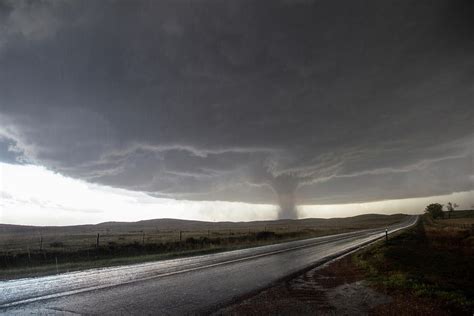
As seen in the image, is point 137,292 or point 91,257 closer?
point 137,292

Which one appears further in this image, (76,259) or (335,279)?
(76,259)

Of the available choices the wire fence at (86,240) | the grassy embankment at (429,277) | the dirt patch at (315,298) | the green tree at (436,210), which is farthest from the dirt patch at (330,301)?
the green tree at (436,210)

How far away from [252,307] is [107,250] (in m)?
21.3

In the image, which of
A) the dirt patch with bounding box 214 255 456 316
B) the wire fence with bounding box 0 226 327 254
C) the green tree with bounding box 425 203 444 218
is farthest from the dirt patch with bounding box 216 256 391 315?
the green tree with bounding box 425 203 444 218

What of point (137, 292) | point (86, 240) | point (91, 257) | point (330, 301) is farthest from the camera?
point (86, 240)

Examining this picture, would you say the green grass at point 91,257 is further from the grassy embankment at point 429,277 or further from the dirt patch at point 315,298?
the grassy embankment at point 429,277

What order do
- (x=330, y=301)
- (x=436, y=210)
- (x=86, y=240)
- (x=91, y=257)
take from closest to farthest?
(x=330, y=301) → (x=91, y=257) → (x=86, y=240) → (x=436, y=210)

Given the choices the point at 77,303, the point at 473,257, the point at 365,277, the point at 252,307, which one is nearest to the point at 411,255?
the point at 473,257

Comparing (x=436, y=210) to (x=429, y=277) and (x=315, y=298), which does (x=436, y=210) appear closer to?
(x=429, y=277)

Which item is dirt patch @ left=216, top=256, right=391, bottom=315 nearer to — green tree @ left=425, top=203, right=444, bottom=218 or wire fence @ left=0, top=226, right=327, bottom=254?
wire fence @ left=0, top=226, right=327, bottom=254

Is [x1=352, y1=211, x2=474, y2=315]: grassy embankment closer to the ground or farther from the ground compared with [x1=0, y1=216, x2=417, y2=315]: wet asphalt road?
closer to the ground

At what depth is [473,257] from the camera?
951 inches

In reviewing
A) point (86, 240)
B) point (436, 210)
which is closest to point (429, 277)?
point (86, 240)

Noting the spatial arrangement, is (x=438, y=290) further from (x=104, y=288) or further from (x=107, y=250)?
(x=107, y=250)
